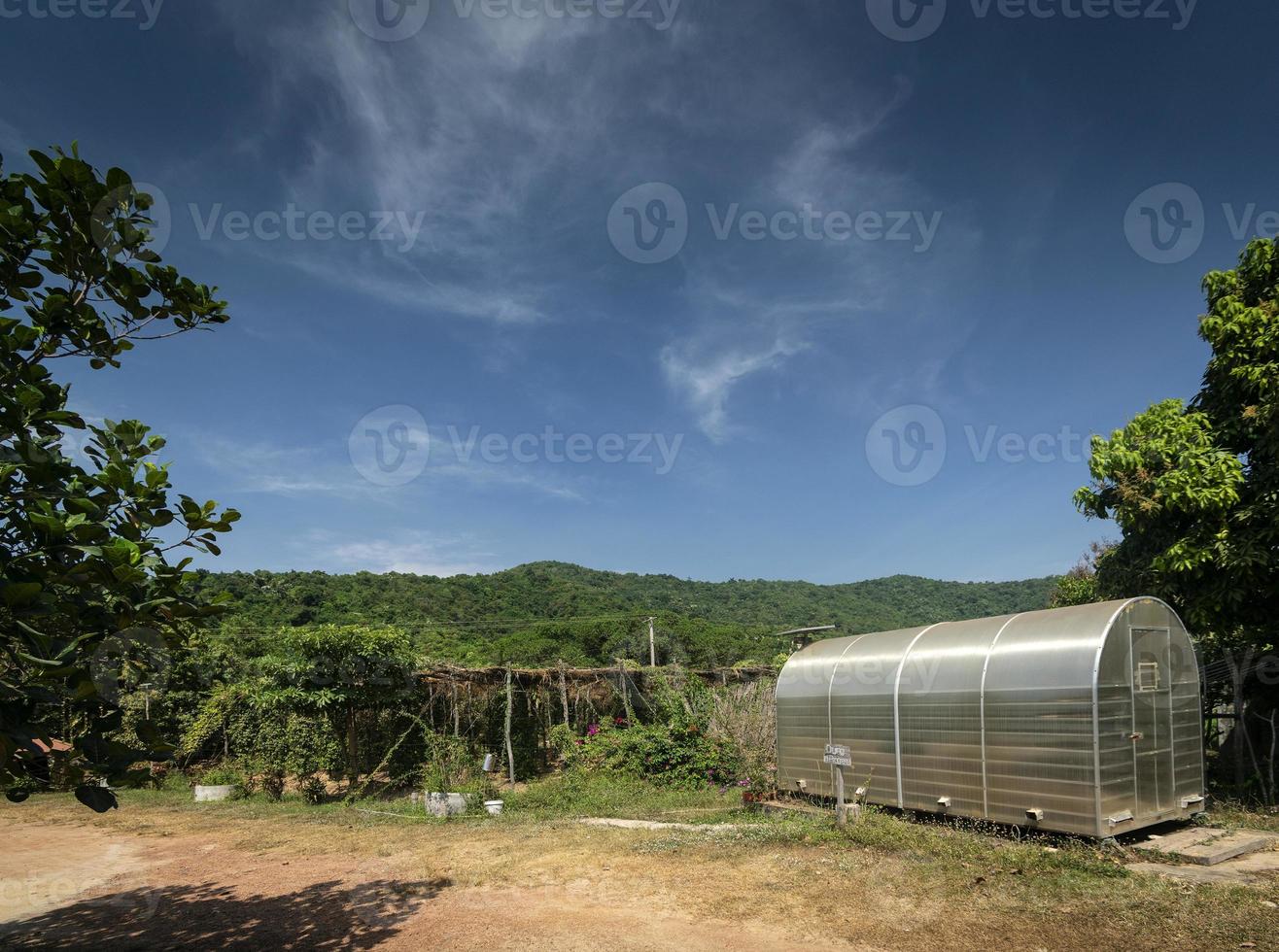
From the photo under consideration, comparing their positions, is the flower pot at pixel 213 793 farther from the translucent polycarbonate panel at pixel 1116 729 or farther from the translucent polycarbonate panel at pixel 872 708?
the translucent polycarbonate panel at pixel 1116 729

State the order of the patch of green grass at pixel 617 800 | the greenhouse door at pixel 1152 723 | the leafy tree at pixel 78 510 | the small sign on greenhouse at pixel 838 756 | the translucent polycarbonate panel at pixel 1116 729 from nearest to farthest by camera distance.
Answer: the leafy tree at pixel 78 510 < the translucent polycarbonate panel at pixel 1116 729 < the greenhouse door at pixel 1152 723 < the small sign on greenhouse at pixel 838 756 < the patch of green grass at pixel 617 800

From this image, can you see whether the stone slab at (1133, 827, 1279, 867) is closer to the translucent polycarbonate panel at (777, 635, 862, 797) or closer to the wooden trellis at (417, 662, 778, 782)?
the translucent polycarbonate panel at (777, 635, 862, 797)

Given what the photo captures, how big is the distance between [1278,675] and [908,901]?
335 inches

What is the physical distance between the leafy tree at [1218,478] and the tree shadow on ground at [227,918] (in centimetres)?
1075

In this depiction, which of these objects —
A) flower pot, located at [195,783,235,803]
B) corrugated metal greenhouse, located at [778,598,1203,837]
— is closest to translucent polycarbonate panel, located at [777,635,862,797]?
corrugated metal greenhouse, located at [778,598,1203,837]

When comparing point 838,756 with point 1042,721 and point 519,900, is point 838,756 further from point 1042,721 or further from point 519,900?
point 519,900

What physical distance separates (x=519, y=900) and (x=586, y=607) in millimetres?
35238

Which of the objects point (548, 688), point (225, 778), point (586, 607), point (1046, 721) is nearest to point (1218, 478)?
point (1046, 721)

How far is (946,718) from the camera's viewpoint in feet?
30.7

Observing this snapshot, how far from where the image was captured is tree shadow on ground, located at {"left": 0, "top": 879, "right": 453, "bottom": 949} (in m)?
6.38

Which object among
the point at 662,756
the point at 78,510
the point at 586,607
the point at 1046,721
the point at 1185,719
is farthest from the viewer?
the point at 586,607

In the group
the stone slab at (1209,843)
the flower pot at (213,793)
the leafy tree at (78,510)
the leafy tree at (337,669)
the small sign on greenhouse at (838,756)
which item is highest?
the leafy tree at (78,510)

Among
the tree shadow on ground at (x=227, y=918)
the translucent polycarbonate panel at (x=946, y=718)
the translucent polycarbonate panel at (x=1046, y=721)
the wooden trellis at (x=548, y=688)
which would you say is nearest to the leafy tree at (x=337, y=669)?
the wooden trellis at (x=548, y=688)

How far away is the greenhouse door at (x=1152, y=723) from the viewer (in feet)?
26.8
